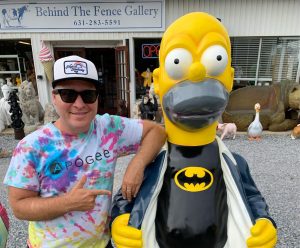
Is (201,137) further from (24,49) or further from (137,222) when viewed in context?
(24,49)

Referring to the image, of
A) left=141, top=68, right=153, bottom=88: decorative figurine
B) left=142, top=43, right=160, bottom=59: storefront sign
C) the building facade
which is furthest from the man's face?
left=141, top=68, right=153, bottom=88: decorative figurine

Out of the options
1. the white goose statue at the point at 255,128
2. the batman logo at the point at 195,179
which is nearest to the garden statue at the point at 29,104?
the white goose statue at the point at 255,128

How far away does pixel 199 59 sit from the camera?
1.30 meters

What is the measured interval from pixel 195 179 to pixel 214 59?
0.57m

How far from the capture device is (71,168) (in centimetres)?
118

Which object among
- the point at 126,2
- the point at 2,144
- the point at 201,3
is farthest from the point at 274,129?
the point at 2,144

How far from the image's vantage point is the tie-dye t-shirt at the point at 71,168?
3.72 feet

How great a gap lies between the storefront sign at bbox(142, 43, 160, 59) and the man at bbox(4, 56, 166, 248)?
511 centimetres

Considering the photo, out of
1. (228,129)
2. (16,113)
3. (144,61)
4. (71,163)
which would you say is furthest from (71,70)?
(144,61)

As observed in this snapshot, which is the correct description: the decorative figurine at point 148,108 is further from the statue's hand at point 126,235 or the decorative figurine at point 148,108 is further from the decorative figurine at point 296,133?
the statue's hand at point 126,235

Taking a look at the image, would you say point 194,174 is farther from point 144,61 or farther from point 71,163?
point 144,61

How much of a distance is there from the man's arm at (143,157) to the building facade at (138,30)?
15.8ft

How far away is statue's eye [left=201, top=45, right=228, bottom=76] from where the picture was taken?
1.28 metres

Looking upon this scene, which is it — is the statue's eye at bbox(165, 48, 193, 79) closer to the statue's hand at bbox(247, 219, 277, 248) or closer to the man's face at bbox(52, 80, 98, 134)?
the man's face at bbox(52, 80, 98, 134)
